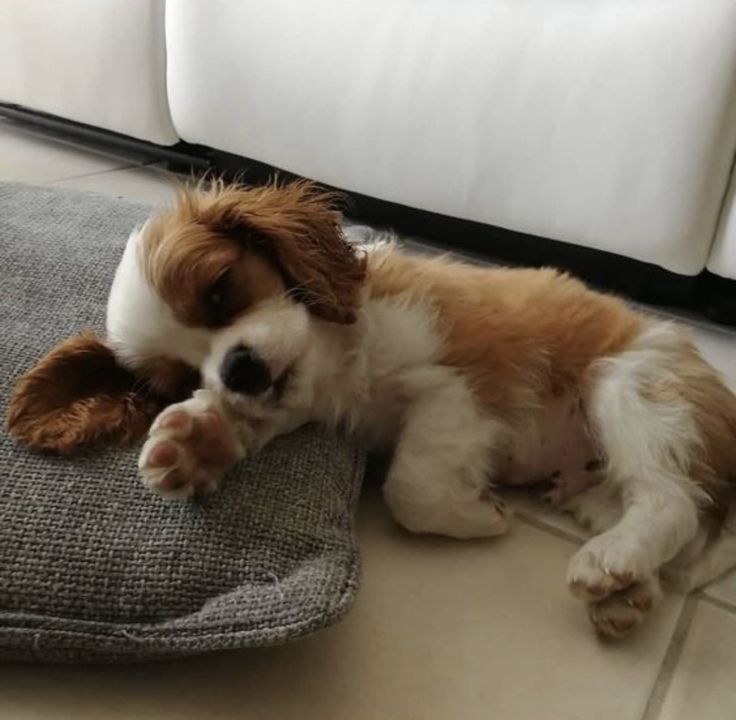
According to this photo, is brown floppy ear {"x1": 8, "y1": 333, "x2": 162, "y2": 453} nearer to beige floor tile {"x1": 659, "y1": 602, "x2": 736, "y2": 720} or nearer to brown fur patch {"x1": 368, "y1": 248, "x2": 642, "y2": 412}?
brown fur patch {"x1": 368, "y1": 248, "x2": 642, "y2": 412}

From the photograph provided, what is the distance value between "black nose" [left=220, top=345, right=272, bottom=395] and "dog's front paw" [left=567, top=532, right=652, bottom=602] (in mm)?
483

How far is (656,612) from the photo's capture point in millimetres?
1313

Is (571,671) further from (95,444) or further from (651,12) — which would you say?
(651,12)

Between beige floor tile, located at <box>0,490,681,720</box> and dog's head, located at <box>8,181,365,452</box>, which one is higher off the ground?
dog's head, located at <box>8,181,365,452</box>

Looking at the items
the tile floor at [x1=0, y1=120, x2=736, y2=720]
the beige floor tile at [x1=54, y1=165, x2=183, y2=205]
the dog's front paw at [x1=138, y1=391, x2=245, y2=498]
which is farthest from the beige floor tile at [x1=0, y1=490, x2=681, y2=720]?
the beige floor tile at [x1=54, y1=165, x2=183, y2=205]

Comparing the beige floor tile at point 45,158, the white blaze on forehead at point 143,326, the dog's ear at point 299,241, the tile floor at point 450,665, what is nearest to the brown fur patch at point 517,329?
the dog's ear at point 299,241

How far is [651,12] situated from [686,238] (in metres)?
0.45

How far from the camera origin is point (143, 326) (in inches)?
51.9

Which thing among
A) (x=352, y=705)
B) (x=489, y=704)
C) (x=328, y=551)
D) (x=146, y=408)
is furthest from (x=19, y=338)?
(x=489, y=704)

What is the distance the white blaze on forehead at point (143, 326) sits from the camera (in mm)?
1311

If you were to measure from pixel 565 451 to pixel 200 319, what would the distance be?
2.02 ft

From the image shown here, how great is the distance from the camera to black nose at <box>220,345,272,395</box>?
1288 mm

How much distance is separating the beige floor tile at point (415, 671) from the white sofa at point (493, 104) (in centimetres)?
94

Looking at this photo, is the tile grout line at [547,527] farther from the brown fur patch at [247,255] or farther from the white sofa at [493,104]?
the white sofa at [493,104]
